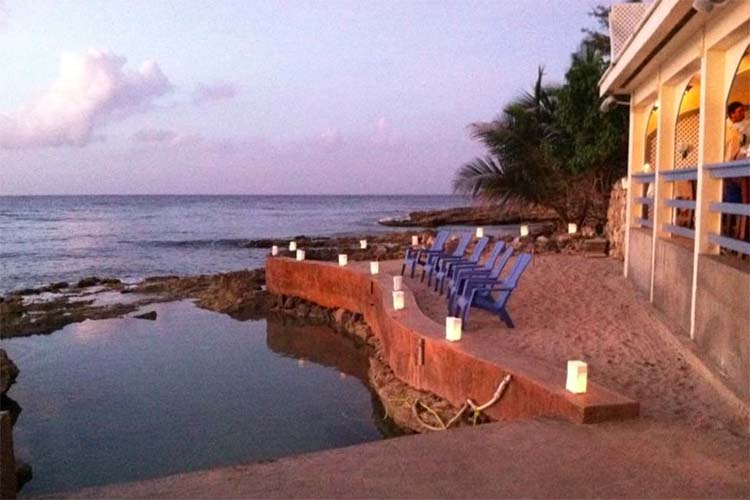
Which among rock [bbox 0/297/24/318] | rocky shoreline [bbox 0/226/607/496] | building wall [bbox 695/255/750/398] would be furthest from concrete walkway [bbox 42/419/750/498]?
rock [bbox 0/297/24/318]

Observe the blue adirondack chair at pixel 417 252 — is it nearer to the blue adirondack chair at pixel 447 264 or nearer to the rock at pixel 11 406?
the blue adirondack chair at pixel 447 264

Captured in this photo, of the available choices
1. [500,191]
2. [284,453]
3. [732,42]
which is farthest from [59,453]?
[500,191]

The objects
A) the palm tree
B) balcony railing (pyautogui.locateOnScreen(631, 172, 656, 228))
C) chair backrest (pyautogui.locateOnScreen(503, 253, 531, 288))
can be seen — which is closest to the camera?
chair backrest (pyautogui.locateOnScreen(503, 253, 531, 288))

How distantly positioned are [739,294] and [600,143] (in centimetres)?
1195

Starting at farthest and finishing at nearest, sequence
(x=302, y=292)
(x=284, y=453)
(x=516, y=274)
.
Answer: (x=302, y=292)
(x=516, y=274)
(x=284, y=453)

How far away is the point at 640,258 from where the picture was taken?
1031 centimetres

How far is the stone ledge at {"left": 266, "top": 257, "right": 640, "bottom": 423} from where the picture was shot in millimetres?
4879

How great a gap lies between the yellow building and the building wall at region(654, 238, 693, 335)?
0.01m

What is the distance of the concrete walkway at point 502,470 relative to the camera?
145 inches

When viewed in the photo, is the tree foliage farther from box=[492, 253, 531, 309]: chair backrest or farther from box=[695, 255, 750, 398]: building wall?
box=[695, 255, 750, 398]: building wall

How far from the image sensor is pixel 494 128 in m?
20.2

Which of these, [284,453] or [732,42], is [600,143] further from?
[284,453]

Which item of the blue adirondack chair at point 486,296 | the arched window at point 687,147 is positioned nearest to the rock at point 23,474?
the blue adirondack chair at point 486,296

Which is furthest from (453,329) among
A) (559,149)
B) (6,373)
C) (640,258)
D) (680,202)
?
(559,149)
